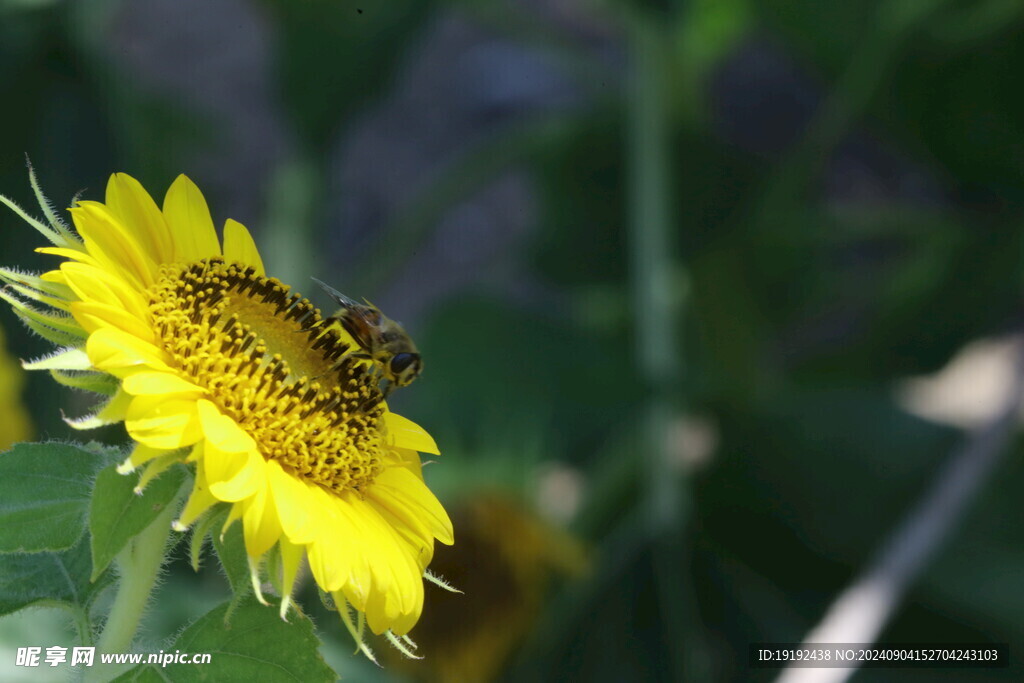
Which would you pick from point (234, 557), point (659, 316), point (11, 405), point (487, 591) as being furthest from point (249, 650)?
point (659, 316)

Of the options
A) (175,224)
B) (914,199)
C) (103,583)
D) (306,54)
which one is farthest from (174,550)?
(914,199)

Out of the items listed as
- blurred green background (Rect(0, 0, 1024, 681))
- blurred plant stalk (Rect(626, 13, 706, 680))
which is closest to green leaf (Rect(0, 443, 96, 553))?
blurred green background (Rect(0, 0, 1024, 681))

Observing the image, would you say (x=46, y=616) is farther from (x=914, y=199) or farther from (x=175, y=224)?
(x=914, y=199)

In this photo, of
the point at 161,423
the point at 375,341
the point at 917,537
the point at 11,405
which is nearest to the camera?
the point at 161,423

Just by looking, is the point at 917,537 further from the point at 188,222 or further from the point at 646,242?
the point at 188,222

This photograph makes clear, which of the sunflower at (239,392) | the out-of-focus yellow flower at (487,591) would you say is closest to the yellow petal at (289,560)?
the sunflower at (239,392)
